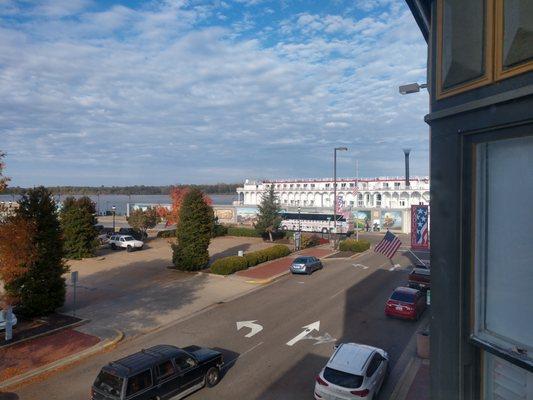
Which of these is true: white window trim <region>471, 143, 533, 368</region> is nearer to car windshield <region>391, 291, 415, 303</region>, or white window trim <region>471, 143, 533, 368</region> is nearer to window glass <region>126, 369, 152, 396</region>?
window glass <region>126, 369, 152, 396</region>

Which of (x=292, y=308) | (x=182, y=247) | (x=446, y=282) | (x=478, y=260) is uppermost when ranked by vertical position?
(x=478, y=260)

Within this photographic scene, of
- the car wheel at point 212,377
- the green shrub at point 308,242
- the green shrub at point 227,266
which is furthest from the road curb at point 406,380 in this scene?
the green shrub at point 308,242

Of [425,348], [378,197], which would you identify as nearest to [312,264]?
[425,348]

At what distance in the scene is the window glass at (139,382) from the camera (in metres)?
10.2

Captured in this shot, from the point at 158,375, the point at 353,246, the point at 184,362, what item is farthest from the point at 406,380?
the point at 353,246

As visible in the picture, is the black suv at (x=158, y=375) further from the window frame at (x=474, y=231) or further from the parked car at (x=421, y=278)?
the parked car at (x=421, y=278)

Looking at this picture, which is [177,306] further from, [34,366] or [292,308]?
[34,366]

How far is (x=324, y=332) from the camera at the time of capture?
1722cm

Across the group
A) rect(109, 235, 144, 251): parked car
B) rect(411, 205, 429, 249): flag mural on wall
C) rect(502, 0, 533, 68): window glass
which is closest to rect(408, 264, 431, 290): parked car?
rect(411, 205, 429, 249): flag mural on wall

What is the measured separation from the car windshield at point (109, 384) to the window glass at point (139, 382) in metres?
0.24

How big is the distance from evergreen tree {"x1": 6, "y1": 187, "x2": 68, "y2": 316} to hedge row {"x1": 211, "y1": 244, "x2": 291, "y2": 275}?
1103 cm

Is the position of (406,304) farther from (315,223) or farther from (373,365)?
(315,223)

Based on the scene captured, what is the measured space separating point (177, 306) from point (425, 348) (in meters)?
12.2

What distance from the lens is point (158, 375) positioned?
11031mm
